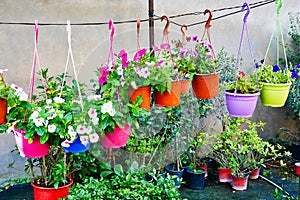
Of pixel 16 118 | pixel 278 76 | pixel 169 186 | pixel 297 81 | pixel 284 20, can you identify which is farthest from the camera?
pixel 284 20

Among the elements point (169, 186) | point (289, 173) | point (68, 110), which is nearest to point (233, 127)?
point (289, 173)

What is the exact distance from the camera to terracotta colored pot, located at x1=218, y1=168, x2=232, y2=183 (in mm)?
4199

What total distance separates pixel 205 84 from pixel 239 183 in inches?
81.1

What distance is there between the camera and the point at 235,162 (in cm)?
400

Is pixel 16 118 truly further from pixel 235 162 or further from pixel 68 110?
pixel 235 162

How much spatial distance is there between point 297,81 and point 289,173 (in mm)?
1062

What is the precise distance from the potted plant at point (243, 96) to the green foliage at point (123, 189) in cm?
71

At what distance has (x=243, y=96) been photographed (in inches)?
92.4

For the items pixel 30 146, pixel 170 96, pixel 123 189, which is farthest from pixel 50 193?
pixel 170 96

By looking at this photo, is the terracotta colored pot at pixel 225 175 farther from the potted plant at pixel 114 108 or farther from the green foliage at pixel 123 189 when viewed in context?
the potted plant at pixel 114 108

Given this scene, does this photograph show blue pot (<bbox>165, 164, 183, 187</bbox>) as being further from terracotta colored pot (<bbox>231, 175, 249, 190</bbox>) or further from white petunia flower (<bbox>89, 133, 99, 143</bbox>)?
white petunia flower (<bbox>89, 133, 99, 143</bbox>)

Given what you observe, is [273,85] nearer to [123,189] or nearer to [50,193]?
[123,189]

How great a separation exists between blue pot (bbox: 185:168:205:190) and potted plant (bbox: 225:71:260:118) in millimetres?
1756

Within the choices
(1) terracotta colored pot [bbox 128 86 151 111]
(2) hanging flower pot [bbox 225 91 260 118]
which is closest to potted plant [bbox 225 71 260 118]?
(2) hanging flower pot [bbox 225 91 260 118]
